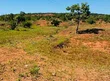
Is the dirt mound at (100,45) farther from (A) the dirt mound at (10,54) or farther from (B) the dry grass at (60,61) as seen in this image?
(A) the dirt mound at (10,54)

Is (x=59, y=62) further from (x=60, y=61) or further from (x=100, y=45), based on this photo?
Answer: (x=100, y=45)

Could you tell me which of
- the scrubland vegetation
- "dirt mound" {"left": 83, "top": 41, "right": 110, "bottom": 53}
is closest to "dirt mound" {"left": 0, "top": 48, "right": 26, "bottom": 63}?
the scrubland vegetation

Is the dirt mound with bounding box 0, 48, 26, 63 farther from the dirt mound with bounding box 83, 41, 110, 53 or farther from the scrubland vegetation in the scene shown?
the dirt mound with bounding box 83, 41, 110, 53

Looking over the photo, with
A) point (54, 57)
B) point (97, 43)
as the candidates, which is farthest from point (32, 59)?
point (97, 43)

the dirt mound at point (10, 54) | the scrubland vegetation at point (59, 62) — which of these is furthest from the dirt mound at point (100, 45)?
the dirt mound at point (10, 54)

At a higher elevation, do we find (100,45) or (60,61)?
(60,61)

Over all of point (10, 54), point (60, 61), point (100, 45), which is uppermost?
point (10, 54)

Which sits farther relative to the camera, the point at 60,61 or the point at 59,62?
the point at 60,61

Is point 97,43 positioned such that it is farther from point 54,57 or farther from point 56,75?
point 56,75

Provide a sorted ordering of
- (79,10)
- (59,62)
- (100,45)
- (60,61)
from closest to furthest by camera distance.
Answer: (59,62) → (60,61) → (100,45) → (79,10)

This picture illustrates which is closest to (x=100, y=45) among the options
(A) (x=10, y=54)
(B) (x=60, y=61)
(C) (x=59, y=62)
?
(B) (x=60, y=61)

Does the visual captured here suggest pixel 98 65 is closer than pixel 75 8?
Yes

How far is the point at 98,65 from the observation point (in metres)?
28.6

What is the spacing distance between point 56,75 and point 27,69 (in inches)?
127
